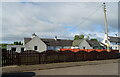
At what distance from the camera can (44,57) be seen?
1688cm

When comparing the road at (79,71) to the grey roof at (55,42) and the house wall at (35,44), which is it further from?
the grey roof at (55,42)

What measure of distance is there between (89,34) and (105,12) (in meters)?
56.9

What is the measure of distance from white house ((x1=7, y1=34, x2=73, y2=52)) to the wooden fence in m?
27.5

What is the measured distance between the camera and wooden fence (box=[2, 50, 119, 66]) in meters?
14.8

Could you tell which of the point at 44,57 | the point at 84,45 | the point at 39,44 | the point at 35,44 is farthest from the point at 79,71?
the point at 84,45

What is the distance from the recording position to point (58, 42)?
56500 millimetres

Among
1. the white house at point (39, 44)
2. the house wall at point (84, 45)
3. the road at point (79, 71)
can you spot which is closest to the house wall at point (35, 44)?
the white house at point (39, 44)

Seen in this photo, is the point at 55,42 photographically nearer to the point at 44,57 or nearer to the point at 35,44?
the point at 35,44

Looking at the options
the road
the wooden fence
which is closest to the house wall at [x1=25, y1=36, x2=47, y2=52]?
the wooden fence

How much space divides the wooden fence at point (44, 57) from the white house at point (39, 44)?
2749 centimetres

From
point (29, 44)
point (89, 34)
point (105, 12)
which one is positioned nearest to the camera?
point (105, 12)

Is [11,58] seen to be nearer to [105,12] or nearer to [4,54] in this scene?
[4,54]

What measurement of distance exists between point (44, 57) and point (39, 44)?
32348mm

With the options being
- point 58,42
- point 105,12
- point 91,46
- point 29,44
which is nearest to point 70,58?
point 105,12
